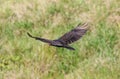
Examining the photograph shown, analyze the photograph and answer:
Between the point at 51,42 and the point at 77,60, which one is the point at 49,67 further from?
the point at 51,42

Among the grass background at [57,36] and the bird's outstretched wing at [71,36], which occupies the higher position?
the bird's outstretched wing at [71,36]

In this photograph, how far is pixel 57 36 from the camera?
18.1ft

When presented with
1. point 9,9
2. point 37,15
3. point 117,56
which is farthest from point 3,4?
point 117,56

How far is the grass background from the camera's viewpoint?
15.9ft

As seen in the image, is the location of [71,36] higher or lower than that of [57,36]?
higher

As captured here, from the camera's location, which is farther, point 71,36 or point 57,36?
point 57,36

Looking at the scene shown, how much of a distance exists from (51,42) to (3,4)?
2.47m

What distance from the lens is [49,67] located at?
4992 mm

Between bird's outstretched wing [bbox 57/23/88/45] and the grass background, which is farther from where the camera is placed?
the grass background

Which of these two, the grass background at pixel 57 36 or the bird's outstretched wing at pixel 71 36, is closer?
the bird's outstretched wing at pixel 71 36

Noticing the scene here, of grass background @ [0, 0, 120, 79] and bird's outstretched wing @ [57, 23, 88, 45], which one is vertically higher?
bird's outstretched wing @ [57, 23, 88, 45]

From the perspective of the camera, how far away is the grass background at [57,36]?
486cm

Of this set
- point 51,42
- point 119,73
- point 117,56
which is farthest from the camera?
point 117,56

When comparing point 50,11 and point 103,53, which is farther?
point 50,11
